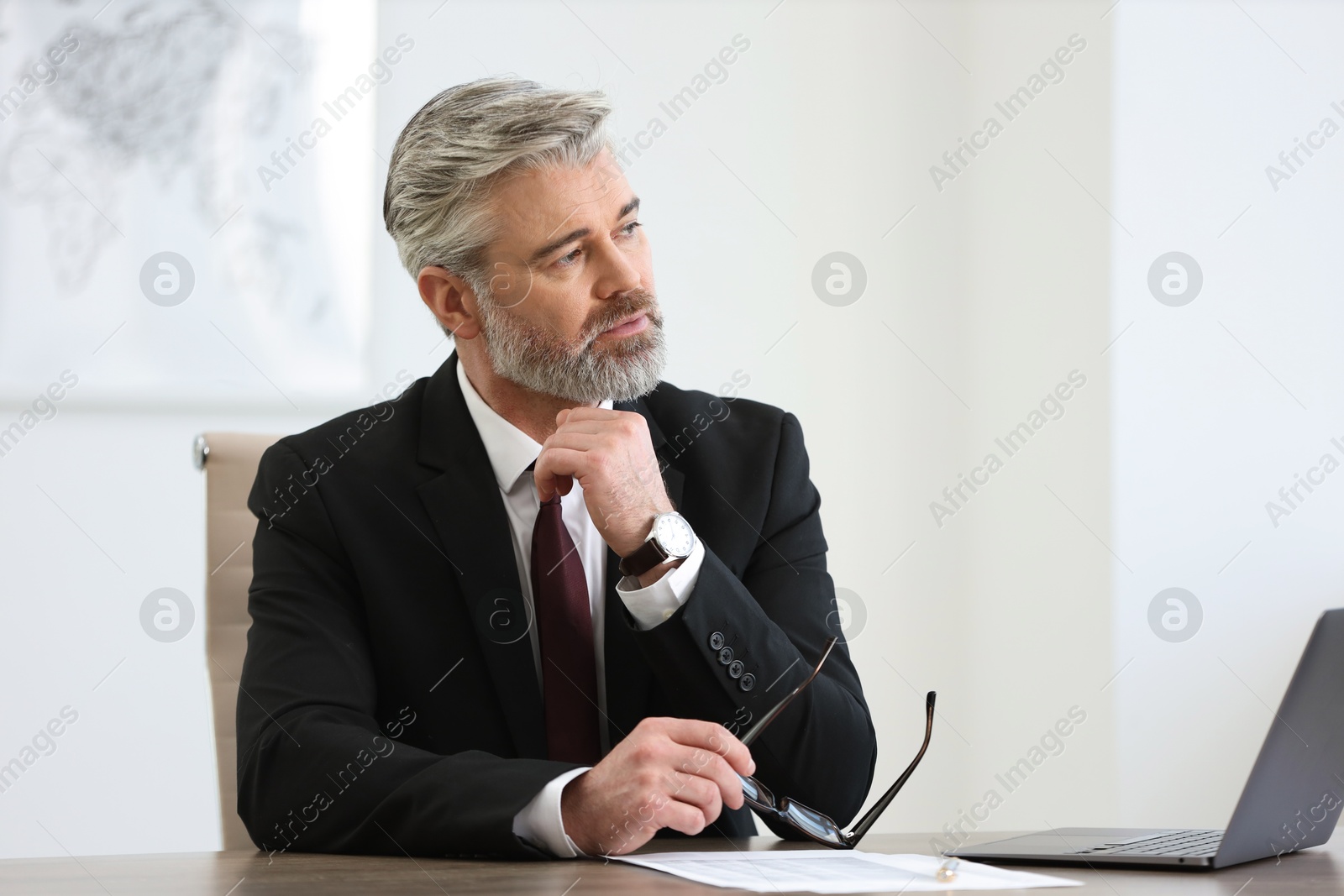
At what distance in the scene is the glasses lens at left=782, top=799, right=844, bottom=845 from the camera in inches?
48.2

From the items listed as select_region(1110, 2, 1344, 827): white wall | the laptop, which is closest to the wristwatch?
the laptop

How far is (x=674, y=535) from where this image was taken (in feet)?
4.74

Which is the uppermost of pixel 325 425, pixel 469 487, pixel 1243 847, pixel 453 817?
pixel 325 425

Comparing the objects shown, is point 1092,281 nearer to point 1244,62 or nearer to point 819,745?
point 1244,62

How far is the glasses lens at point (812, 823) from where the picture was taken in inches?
48.2

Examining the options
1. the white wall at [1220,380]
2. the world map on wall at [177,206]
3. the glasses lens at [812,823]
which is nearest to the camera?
the glasses lens at [812,823]

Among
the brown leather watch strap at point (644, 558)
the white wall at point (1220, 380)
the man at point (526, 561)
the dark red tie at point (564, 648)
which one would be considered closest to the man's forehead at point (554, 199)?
the man at point (526, 561)

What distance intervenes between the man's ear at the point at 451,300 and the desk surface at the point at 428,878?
847mm

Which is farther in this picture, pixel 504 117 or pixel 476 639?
pixel 504 117

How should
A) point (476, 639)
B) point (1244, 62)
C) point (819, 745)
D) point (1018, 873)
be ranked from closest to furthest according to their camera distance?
point (1018, 873) < point (819, 745) < point (476, 639) < point (1244, 62)

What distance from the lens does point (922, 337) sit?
3373mm

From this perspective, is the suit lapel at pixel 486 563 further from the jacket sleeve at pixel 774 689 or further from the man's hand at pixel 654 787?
the man's hand at pixel 654 787

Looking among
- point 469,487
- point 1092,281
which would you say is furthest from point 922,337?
point 469,487

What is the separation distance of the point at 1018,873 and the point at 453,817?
19.6 inches
